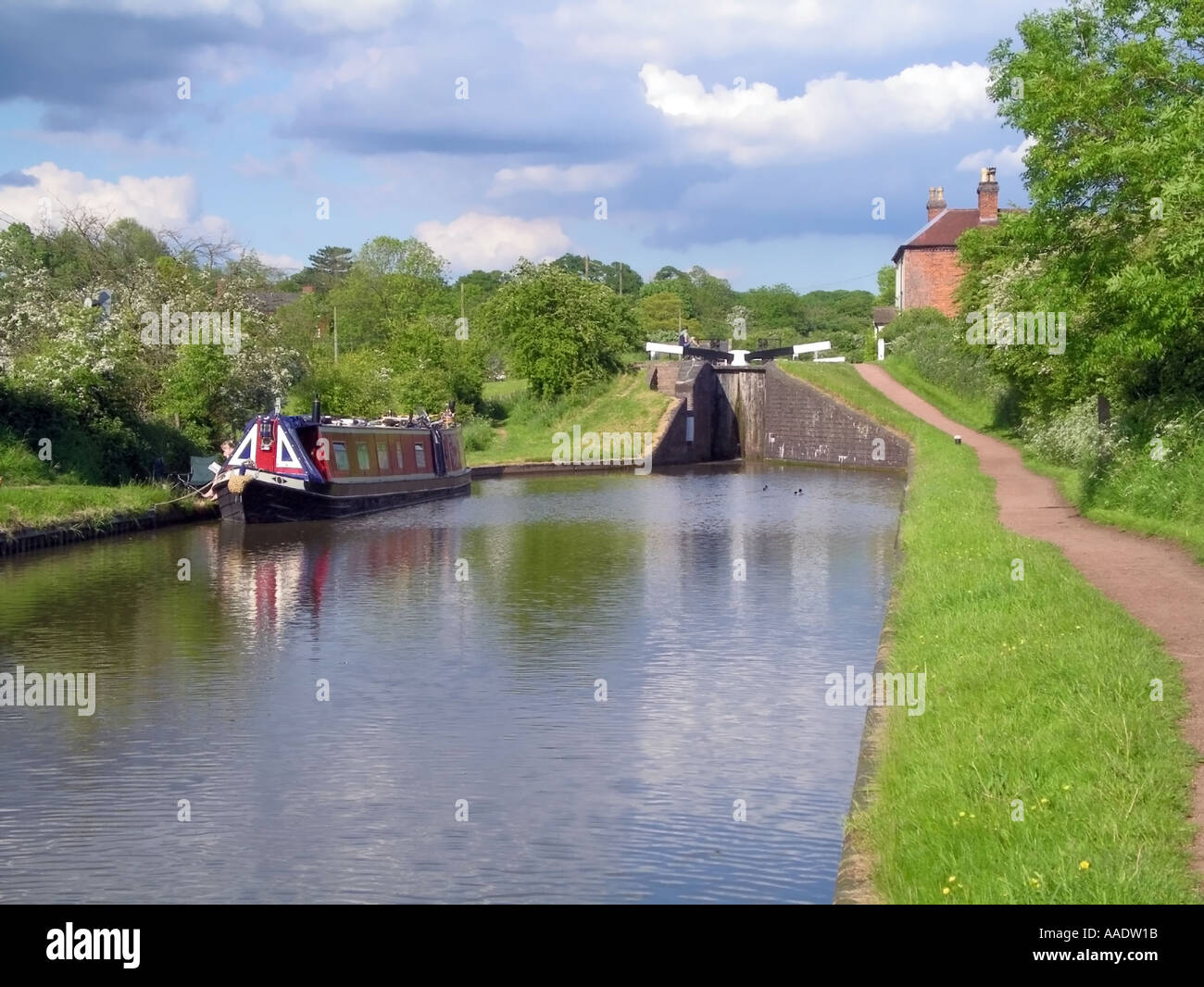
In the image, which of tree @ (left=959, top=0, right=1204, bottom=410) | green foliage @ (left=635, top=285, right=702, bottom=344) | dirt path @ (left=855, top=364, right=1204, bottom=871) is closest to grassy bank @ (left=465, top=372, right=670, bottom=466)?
dirt path @ (left=855, top=364, right=1204, bottom=871)

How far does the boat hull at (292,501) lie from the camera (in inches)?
1032

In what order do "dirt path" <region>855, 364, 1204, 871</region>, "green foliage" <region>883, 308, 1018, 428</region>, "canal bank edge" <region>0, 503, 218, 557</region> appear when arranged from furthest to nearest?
1. "green foliage" <region>883, 308, 1018, 428</region>
2. "canal bank edge" <region>0, 503, 218, 557</region>
3. "dirt path" <region>855, 364, 1204, 871</region>

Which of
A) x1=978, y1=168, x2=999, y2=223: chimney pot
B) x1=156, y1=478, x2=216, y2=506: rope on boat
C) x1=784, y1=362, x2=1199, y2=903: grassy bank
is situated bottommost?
x1=784, y1=362, x2=1199, y2=903: grassy bank

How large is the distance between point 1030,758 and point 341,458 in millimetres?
23200

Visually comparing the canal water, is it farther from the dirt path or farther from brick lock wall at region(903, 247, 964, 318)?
brick lock wall at region(903, 247, 964, 318)

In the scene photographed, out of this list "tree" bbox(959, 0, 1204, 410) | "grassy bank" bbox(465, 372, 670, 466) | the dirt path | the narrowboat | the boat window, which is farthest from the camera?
"grassy bank" bbox(465, 372, 670, 466)

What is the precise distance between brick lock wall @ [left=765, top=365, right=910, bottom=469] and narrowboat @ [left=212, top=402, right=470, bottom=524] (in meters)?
15.8

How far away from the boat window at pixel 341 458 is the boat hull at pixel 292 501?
50 centimetres

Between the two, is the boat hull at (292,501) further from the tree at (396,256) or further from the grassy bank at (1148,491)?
the tree at (396,256)

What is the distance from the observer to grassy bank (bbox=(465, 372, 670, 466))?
151 ft

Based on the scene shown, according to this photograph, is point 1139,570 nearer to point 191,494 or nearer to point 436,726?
point 436,726
